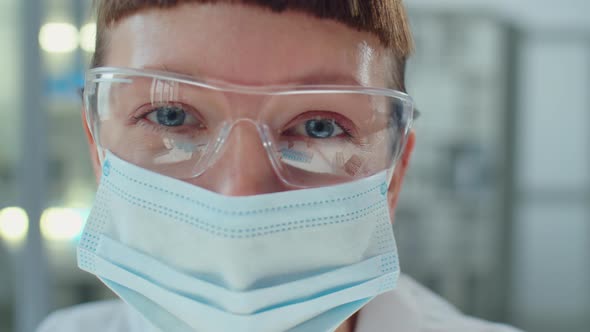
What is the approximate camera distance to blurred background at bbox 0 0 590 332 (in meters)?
4.19

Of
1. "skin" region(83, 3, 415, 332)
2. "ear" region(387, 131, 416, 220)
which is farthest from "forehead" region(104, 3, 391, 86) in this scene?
"ear" region(387, 131, 416, 220)

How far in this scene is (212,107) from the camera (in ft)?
2.74

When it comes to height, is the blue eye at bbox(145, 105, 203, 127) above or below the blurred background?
above

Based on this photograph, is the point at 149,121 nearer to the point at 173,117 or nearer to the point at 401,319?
the point at 173,117

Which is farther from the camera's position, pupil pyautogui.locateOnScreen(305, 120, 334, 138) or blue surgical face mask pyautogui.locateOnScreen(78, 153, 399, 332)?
pupil pyautogui.locateOnScreen(305, 120, 334, 138)

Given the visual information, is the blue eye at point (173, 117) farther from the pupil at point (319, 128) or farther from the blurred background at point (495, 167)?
the blurred background at point (495, 167)

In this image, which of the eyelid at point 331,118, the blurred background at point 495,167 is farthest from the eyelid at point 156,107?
the blurred background at point 495,167

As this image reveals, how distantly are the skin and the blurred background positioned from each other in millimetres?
2375

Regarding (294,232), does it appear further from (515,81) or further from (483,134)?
(515,81)

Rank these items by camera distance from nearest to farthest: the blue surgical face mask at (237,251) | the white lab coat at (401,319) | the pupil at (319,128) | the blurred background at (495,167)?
the blue surgical face mask at (237,251) → the pupil at (319,128) → the white lab coat at (401,319) → the blurred background at (495,167)

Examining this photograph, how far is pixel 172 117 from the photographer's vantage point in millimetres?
875

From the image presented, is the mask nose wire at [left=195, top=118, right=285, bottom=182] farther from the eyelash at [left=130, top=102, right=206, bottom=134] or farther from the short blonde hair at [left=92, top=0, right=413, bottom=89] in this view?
the short blonde hair at [left=92, top=0, right=413, bottom=89]

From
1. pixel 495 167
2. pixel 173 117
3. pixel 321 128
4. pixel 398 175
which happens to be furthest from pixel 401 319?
pixel 495 167

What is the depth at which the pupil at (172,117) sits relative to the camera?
87cm
